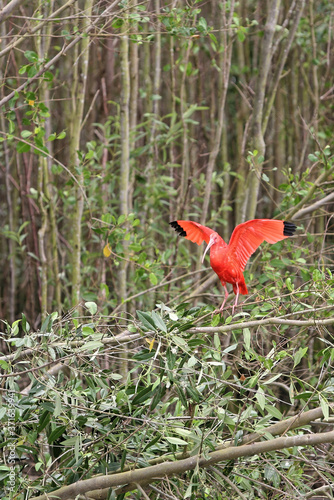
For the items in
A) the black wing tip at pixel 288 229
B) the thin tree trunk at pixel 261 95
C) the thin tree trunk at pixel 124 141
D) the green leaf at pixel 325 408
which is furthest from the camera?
the thin tree trunk at pixel 124 141

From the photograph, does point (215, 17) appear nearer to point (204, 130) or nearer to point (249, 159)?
point (204, 130)

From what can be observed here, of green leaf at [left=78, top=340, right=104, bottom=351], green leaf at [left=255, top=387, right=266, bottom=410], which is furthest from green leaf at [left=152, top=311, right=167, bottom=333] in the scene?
green leaf at [left=255, top=387, right=266, bottom=410]

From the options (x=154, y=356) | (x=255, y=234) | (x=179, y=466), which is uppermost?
(x=255, y=234)

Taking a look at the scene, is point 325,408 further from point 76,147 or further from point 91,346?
point 76,147

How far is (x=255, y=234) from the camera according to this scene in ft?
5.92

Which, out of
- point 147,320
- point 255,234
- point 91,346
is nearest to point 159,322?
point 147,320

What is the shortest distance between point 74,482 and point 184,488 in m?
0.29

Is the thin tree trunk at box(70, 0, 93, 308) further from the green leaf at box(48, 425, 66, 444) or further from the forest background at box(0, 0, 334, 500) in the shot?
the green leaf at box(48, 425, 66, 444)

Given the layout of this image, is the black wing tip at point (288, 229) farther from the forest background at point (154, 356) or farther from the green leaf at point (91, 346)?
the green leaf at point (91, 346)

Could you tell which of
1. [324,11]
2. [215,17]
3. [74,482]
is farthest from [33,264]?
[324,11]

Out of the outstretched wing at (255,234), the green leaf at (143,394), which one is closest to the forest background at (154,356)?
the green leaf at (143,394)

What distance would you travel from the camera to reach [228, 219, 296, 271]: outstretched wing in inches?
68.6

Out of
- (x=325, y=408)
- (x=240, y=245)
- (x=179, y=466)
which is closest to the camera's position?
(x=325, y=408)

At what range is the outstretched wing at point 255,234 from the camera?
1.74 metres
